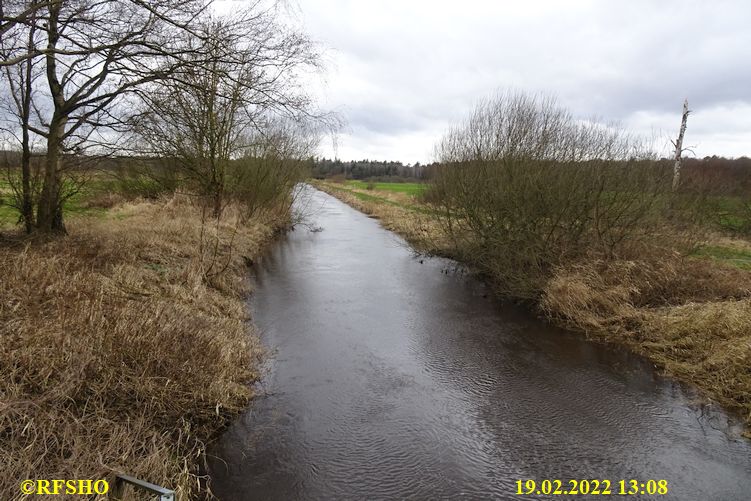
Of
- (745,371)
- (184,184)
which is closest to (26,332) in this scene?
(745,371)

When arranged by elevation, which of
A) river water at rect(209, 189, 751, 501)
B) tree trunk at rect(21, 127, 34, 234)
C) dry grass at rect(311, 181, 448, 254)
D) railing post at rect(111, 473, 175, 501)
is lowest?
river water at rect(209, 189, 751, 501)

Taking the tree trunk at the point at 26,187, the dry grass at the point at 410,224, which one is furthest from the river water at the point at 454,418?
the dry grass at the point at 410,224

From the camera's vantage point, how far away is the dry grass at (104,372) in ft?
11.2

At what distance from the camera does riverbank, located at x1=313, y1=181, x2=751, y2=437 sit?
623 centimetres

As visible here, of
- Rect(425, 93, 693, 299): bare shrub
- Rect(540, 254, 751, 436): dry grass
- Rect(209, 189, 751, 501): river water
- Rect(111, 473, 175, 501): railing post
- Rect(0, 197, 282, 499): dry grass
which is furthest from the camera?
Rect(425, 93, 693, 299): bare shrub

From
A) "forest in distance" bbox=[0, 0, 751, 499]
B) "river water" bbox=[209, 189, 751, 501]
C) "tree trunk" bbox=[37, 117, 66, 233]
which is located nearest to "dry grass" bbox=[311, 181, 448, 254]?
"forest in distance" bbox=[0, 0, 751, 499]

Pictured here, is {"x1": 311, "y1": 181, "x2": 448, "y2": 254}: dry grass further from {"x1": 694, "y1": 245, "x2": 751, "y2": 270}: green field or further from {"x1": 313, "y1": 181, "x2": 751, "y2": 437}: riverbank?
{"x1": 694, "y1": 245, "x2": 751, "y2": 270}: green field

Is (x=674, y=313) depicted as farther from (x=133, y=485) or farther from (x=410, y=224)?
(x=410, y=224)

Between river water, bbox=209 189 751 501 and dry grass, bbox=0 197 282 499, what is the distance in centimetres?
51

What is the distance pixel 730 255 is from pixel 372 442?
44.1 ft

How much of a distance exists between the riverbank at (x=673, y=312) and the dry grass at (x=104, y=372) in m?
6.46

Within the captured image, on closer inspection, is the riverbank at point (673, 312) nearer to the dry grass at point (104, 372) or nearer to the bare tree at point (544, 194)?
the bare tree at point (544, 194)

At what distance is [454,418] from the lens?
5422 mm

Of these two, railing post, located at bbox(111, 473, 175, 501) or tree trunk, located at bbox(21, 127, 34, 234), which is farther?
tree trunk, located at bbox(21, 127, 34, 234)
